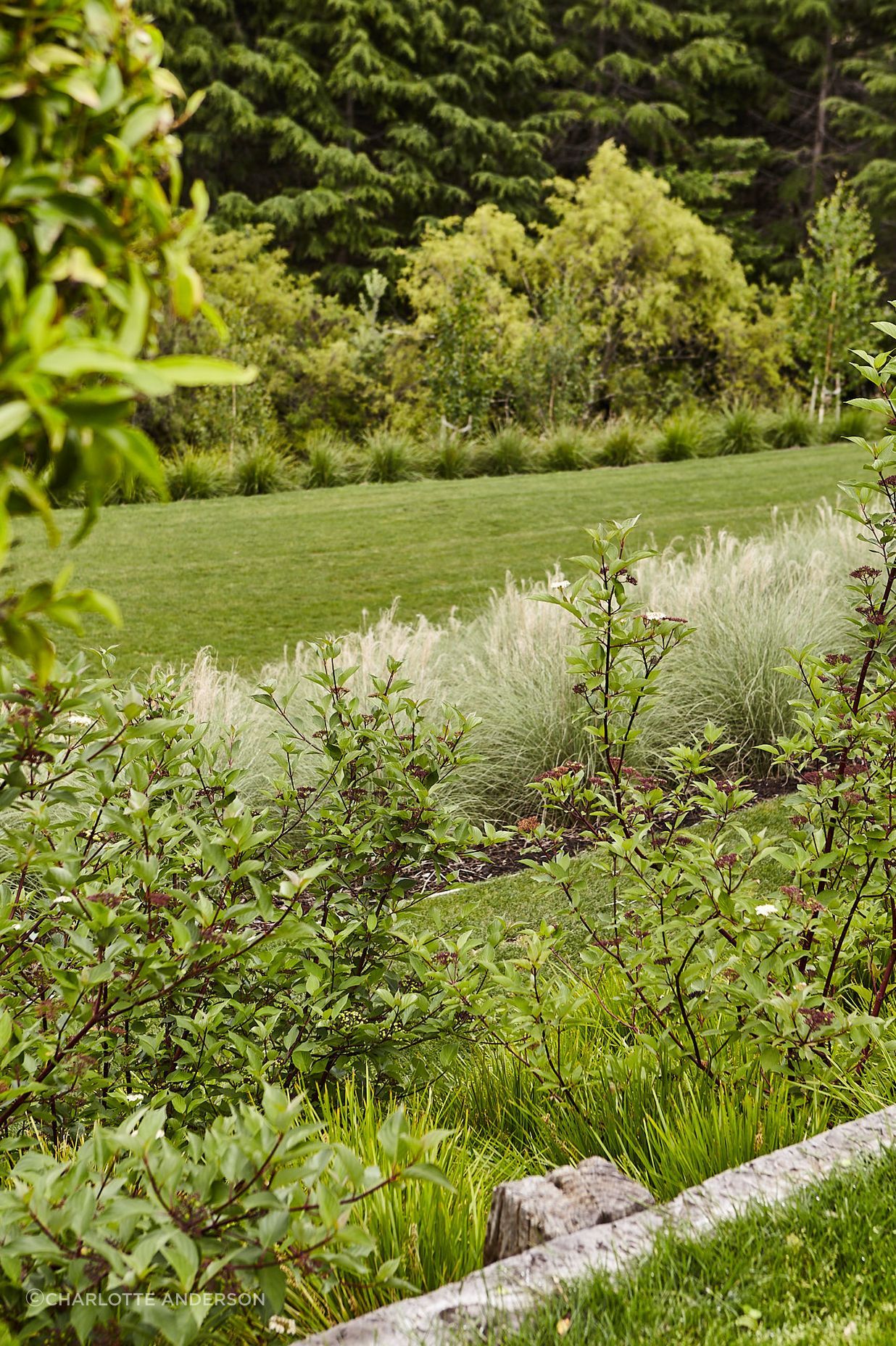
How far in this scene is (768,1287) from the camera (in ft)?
5.42

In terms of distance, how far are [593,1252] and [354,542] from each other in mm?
7994

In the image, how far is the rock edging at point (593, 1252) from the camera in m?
1.44

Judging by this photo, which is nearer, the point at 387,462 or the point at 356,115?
the point at 387,462

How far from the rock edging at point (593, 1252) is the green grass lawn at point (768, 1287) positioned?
2 cm

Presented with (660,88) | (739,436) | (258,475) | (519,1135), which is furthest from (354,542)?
(660,88)

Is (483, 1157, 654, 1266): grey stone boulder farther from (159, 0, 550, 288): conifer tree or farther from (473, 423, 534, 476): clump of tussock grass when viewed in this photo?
(159, 0, 550, 288): conifer tree

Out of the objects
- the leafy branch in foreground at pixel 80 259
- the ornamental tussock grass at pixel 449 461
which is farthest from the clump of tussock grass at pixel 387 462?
the leafy branch in foreground at pixel 80 259

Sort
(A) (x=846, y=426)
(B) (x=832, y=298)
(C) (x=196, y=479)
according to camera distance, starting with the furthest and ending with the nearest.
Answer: (B) (x=832, y=298) → (A) (x=846, y=426) → (C) (x=196, y=479)

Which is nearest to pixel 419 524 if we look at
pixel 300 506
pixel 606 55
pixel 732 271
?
pixel 300 506

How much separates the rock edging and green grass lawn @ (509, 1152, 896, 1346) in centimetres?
2

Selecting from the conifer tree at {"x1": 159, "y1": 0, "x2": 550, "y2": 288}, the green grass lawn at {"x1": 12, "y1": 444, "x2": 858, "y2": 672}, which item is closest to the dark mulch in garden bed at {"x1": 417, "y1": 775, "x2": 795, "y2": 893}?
the green grass lawn at {"x1": 12, "y1": 444, "x2": 858, "y2": 672}

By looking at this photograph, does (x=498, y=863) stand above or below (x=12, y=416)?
below

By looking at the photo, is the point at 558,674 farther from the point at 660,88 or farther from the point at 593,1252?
the point at 660,88

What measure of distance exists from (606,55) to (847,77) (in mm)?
5856
